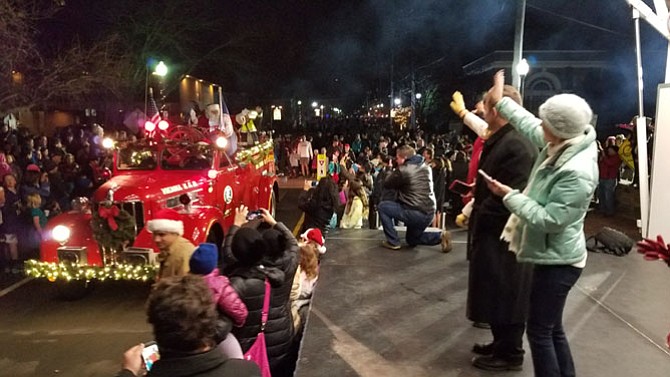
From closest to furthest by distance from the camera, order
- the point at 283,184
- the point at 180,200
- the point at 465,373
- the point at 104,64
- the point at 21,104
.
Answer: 1. the point at 465,373
2. the point at 180,200
3. the point at 21,104
4. the point at 104,64
5. the point at 283,184

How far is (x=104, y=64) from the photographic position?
1571 centimetres

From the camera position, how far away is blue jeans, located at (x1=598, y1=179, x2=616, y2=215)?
43.9ft

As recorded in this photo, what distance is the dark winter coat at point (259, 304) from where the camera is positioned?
3798 mm

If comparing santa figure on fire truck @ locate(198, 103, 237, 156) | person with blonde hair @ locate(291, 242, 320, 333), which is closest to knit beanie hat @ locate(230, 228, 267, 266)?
person with blonde hair @ locate(291, 242, 320, 333)

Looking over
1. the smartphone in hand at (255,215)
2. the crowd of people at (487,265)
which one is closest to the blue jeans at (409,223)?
the crowd of people at (487,265)

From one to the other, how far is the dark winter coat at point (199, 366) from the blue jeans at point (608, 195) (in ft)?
42.3

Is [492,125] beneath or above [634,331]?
above

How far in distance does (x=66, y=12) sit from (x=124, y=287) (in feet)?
54.3

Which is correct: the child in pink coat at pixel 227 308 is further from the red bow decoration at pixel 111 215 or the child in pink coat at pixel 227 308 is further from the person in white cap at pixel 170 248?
the red bow decoration at pixel 111 215

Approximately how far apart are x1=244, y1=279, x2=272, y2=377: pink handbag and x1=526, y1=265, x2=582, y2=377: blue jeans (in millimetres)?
1635

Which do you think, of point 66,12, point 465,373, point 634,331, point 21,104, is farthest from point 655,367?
point 66,12

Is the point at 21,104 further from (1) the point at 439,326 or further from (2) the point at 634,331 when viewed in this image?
(2) the point at 634,331

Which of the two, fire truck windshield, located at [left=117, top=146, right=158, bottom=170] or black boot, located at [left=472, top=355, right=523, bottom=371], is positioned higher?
fire truck windshield, located at [left=117, top=146, right=158, bottom=170]

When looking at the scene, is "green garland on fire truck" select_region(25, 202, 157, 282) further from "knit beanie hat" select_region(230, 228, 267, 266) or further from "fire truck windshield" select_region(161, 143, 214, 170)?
"knit beanie hat" select_region(230, 228, 267, 266)
